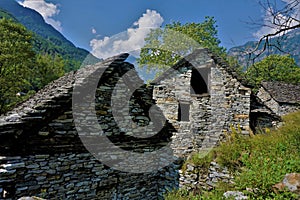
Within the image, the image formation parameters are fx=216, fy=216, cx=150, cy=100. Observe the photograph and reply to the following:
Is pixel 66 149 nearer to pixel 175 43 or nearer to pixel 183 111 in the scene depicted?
pixel 183 111

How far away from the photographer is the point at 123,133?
19.8 feet

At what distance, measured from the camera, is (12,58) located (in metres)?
17.5

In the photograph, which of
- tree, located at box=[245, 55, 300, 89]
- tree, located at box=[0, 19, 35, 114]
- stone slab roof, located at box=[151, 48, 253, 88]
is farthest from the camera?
tree, located at box=[245, 55, 300, 89]

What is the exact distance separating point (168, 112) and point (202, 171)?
15.5 feet

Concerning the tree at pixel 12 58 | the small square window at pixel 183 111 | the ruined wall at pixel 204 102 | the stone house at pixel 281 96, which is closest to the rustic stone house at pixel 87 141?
the ruined wall at pixel 204 102

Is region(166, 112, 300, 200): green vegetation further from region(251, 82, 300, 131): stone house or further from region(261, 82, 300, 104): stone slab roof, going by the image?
region(261, 82, 300, 104): stone slab roof

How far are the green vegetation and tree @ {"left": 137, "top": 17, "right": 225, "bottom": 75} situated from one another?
54.7 feet

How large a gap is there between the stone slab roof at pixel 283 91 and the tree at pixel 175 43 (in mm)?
7187

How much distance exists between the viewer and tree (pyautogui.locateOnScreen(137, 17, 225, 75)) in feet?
75.7

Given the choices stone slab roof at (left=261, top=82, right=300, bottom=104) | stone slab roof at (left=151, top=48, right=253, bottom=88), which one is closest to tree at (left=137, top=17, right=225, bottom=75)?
stone slab roof at (left=261, top=82, right=300, bottom=104)

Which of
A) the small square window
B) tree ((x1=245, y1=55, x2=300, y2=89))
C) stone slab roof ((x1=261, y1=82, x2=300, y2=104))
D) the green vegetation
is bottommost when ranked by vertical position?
the green vegetation

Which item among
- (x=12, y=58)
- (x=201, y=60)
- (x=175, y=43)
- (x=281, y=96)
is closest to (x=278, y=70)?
(x=281, y=96)

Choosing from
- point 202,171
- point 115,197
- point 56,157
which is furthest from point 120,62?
point 202,171

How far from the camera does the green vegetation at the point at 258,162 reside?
174 inches
